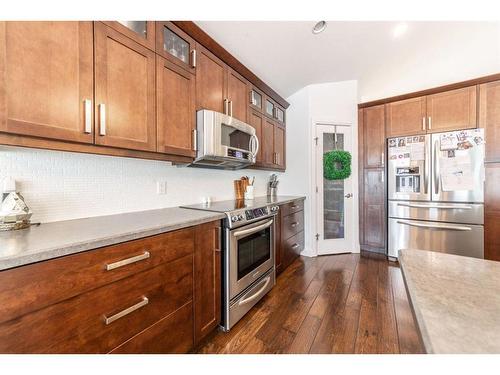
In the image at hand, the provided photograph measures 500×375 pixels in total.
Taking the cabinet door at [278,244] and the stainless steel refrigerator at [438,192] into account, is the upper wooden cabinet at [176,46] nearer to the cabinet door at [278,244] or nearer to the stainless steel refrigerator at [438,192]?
the cabinet door at [278,244]

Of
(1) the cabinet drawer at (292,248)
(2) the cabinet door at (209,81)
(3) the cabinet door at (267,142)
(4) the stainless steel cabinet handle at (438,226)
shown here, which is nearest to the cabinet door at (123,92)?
(2) the cabinet door at (209,81)

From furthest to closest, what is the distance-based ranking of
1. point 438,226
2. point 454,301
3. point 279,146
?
point 279,146 < point 438,226 < point 454,301

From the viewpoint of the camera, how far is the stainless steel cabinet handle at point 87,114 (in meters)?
1.09

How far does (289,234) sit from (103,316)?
2.17 meters

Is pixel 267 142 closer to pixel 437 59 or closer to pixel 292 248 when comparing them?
pixel 292 248

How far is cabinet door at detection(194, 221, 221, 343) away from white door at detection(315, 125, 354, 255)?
7.19ft

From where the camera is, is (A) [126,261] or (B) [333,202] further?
(B) [333,202]

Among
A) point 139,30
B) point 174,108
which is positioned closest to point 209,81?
point 174,108

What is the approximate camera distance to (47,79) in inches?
38.4

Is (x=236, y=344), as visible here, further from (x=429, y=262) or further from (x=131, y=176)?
(x=131, y=176)

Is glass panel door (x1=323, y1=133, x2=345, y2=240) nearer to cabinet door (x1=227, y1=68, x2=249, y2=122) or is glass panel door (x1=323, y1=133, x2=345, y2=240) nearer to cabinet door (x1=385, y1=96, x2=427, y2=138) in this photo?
cabinet door (x1=385, y1=96, x2=427, y2=138)

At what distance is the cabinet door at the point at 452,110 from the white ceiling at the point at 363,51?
62 centimetres

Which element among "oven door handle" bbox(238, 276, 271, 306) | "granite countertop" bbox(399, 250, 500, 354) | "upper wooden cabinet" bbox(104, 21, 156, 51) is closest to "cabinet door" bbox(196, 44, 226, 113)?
"upper wooden cabinet" bbox(104, 21, 156, 51)
